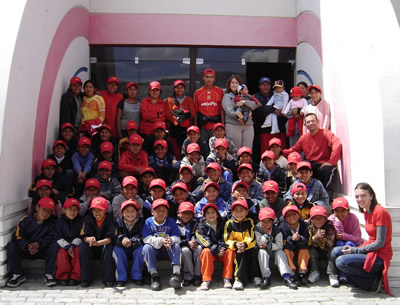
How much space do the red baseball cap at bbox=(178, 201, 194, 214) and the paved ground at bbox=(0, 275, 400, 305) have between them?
3.14ft

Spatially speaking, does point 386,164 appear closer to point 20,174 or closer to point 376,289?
point 376,289

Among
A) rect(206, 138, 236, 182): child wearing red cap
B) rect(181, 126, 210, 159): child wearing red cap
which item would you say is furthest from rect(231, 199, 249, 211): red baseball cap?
rect(181, 126, 210, 159): child wearing red cap

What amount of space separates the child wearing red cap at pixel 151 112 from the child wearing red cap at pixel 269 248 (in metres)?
2.98

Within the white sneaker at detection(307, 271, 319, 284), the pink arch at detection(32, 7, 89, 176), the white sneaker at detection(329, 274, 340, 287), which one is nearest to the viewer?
the white sneaker at detection(329, 274, 340, 287)

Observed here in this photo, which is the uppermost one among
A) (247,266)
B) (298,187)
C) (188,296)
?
(298,187)

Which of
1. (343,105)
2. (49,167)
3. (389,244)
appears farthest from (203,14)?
(389,244)

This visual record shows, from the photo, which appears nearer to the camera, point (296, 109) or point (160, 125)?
point (160, 125)

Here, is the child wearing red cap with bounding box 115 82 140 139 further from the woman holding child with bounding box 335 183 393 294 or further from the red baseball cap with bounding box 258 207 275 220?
the woman holding child with bounding box 335 183 393 294

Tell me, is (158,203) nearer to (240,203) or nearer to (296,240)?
(240,203)

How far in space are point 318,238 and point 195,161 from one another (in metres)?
2.24

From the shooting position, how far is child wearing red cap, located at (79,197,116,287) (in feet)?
16.9

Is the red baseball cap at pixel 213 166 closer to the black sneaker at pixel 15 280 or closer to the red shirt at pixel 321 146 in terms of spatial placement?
the red shirt at pixel 321 146

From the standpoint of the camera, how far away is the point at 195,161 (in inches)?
263

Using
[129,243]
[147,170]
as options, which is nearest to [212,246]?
[129,243]
